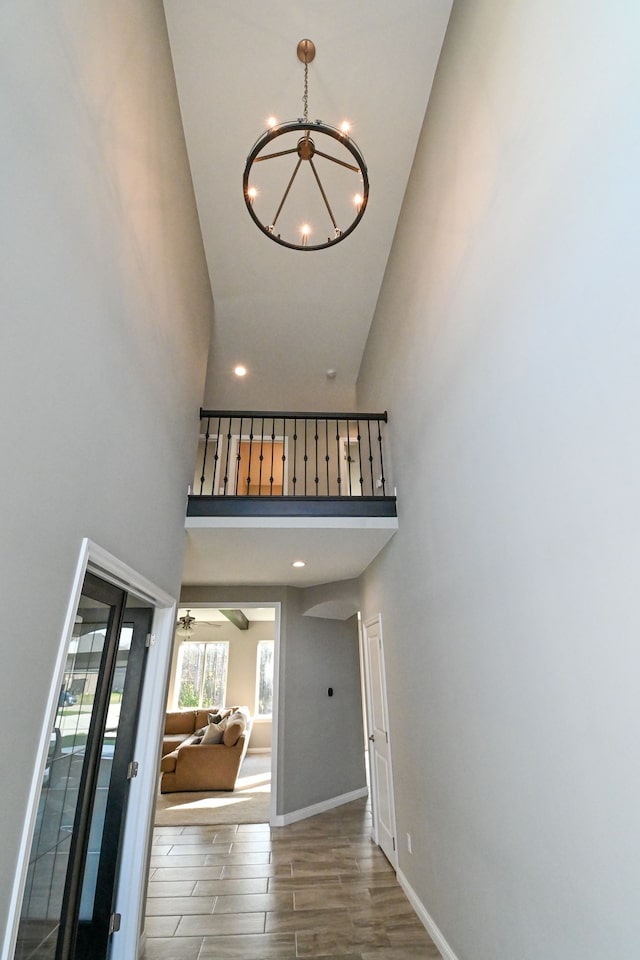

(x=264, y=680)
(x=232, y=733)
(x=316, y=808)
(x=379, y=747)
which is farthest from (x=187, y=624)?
(x=379, y=747)

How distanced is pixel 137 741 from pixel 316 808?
372cm

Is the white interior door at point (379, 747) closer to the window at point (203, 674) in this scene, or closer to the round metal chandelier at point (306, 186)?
the round metal chandelier at point (306, 186)

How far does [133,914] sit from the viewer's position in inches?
103

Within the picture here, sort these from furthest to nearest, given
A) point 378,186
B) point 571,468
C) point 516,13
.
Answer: point 378,186, point 516,13, point 571,468

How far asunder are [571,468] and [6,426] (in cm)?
193

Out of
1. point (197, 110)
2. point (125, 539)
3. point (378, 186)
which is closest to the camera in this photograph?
point (125, 539)

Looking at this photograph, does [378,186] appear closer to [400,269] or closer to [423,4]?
[400,269]

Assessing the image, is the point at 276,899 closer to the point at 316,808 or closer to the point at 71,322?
the point at 316,808

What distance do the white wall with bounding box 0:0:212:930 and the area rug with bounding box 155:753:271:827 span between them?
13.3ft

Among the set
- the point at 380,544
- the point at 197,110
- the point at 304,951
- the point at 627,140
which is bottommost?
the point at 304,951

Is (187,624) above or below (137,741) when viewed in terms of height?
above

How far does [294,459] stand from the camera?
4242mm

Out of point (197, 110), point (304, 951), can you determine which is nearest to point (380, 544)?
point (304, 951)

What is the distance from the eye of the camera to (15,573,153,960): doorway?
1875mm
